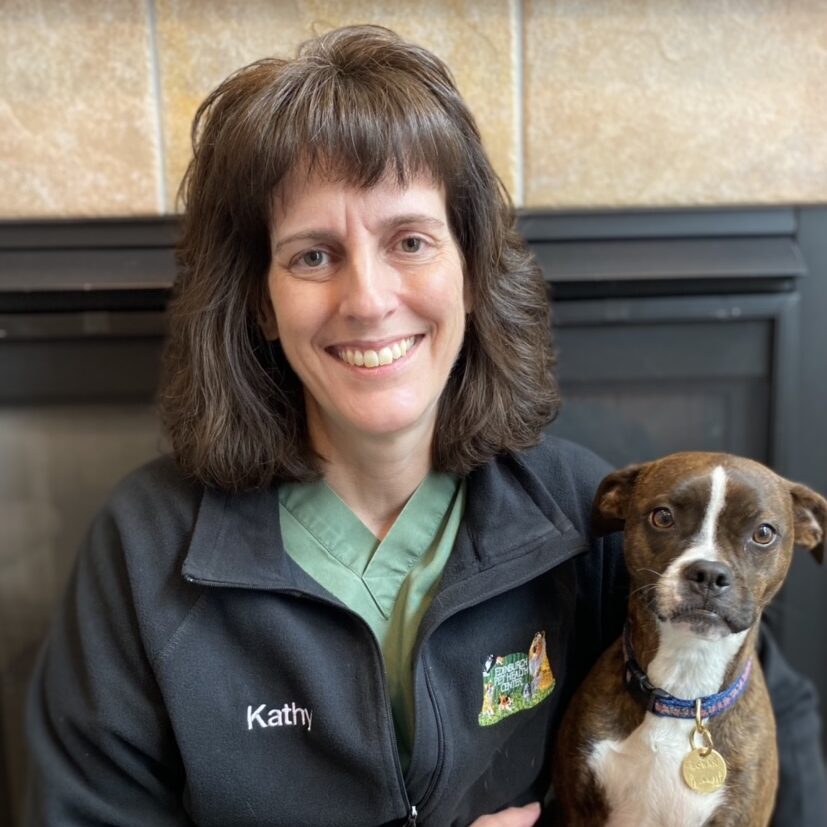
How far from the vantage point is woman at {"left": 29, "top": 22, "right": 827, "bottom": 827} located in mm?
1040

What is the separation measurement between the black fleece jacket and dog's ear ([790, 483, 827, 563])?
245 mm

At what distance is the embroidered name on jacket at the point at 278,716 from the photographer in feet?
3.49

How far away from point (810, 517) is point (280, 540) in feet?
1.98

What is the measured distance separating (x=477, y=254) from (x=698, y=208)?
15.7 inches

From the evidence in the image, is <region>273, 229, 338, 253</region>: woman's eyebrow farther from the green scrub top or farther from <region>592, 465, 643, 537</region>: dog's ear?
<region>592, 465, 643, 537</region>: dog's ear

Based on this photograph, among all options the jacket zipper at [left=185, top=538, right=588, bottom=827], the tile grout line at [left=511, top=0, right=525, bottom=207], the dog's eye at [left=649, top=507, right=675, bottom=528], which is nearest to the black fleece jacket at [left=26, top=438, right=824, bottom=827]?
the jacket zipper at [left=185, top=538, right=588, bottom=827]

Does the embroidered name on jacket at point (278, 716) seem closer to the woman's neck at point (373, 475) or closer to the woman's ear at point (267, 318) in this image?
the woman's neck at point (373, 475)

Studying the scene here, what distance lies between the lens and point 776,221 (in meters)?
1.35

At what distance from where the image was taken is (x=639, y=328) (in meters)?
1.41

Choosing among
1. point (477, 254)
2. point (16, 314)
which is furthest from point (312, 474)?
point (16, 314)

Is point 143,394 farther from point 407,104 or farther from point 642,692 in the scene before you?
point 642,692

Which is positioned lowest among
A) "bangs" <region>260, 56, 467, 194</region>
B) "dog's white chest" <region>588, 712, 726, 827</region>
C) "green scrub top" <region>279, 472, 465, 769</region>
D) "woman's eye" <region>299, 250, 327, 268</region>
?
"dog's white chest" <region>588, 712, 726, 827</region>

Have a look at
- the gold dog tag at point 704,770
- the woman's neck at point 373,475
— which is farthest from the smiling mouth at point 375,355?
the gold dog tag at point 704,770

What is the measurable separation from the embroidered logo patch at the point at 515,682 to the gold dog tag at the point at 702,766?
192 mm
